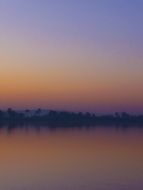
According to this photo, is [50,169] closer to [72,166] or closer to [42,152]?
[72,166]

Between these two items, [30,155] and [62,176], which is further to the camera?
[30,155]

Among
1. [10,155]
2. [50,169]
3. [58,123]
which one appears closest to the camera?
[50,169]

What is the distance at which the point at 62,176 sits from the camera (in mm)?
16000

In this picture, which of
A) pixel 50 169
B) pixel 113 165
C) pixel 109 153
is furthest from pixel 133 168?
pixel 109 153

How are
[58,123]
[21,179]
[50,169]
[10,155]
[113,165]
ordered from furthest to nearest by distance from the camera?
[58,123] < [10,155] < [113,165] < [50,169] < [21,179]

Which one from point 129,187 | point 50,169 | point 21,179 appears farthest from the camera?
point 50,169

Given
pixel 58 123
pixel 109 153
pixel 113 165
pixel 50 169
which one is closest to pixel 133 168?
pixel 113 165

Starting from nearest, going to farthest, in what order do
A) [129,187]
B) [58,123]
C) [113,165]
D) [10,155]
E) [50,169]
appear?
1. [129,187]
2. [50,169]
3. [113,165]
4. [10,155]
5. [58,123]

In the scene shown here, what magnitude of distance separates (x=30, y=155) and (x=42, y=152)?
51.9 inches

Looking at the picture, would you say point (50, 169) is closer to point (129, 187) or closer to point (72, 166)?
point (72, 166)

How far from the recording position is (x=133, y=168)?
17859 mm

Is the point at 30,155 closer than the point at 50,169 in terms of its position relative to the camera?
No

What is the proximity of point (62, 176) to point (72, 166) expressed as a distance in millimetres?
2661

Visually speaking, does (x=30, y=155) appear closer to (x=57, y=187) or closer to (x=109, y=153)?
(x=109, y=153)
